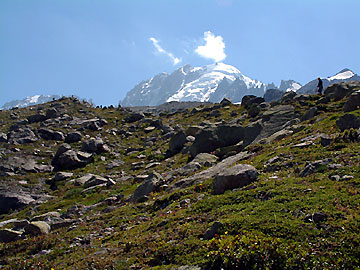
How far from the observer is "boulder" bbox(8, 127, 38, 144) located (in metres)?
46.8

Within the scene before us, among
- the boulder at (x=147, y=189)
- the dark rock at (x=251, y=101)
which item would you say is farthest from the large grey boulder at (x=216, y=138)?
the dark rock at (x=251, y=101)

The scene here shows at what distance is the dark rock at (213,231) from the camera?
1041 cm

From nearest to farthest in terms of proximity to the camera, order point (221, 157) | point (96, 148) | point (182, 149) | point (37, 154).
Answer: point (221, 157) < point (182, 149) < point (37, 154) < point (96, 148)

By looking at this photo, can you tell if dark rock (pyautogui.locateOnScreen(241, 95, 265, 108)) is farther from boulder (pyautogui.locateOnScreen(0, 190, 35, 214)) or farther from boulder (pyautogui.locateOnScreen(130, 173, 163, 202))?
boulder (pyautogui.locateOnScreen(0, 190, 35, 214))

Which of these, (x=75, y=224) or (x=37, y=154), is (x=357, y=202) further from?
(x=37, y=154)

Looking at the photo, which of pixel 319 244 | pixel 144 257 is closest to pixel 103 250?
pixel 144 257

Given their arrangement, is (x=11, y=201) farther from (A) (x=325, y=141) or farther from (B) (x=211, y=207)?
(A) (x=325, y=141)

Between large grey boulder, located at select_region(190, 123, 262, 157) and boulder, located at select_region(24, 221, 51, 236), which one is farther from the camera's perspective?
large grey boulder, located at select_region(190, 123, 262, 157)

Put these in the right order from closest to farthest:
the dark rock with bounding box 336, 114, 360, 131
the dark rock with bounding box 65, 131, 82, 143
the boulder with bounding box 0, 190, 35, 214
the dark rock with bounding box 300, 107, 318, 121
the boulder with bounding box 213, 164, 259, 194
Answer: the boulder with bounding box 213, 164, 259, 194
the dark rock with bounding box 336, 114, 360, 131
the boulder with bounding box 0, 190, 35, 214
the dark rock with bounding box 300, 107, 318, 121
the dark rock with bounding box 65, 131, 82, 143

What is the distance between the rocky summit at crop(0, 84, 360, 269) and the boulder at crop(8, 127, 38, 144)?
8.74 metres

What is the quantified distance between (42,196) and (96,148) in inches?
662

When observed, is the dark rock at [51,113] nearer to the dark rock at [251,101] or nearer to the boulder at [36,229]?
the dark rock at [251,101]

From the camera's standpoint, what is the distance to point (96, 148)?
46.7 metres

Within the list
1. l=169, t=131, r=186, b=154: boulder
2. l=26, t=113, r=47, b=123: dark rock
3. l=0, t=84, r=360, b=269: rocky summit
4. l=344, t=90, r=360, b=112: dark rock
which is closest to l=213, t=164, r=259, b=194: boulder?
l=0, t=84, r=360, b=269: rocky summit
